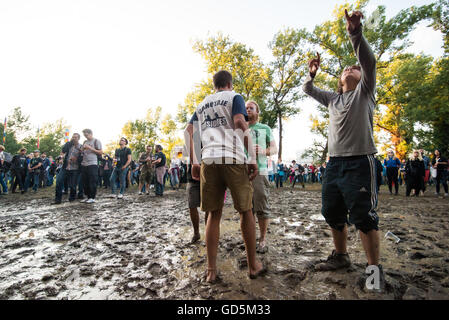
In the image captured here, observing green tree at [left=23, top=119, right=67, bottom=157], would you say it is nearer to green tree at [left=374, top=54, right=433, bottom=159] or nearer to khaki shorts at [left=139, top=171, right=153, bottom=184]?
khaki shorts at [left=139, top=171, right=153, bottom=184]

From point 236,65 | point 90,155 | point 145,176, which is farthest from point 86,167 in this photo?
point 236,65

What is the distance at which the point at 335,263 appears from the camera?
2391 mm

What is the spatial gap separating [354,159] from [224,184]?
4.24 feet

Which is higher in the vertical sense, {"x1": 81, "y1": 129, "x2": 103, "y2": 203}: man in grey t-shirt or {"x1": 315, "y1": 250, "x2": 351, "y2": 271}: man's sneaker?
{"x1": 81, "y1": 129, "x2": 103, "y2": 203}: man in grey t-shirt

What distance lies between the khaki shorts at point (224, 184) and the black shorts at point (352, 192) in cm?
88

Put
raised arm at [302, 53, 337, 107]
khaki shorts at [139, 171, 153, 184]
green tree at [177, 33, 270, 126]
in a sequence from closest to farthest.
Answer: raised arm at [302, 53, 337, 107], khaki shorts at [139, 171, 153, 184], green tree at [177, 33, 270, 126]

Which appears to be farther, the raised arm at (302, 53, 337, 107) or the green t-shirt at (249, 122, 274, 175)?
the green t-shirt at (249, 122, 274, 175)

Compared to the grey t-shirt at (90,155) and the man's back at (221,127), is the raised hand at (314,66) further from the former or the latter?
the grey t-shirt at (90,155)

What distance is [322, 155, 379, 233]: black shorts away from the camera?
2.04m

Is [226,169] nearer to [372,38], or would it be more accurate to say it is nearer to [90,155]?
[90,155]

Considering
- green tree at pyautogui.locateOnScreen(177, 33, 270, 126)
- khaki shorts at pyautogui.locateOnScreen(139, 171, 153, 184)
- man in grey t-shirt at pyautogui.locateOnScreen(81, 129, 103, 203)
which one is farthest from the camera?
green tree at pyautogui.locateOnScreen(177, 33, 270, 126)

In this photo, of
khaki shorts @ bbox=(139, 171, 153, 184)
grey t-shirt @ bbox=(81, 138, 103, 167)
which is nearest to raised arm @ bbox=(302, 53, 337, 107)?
grey t-shirt @ bbox=(81, 138, 103, 167)
